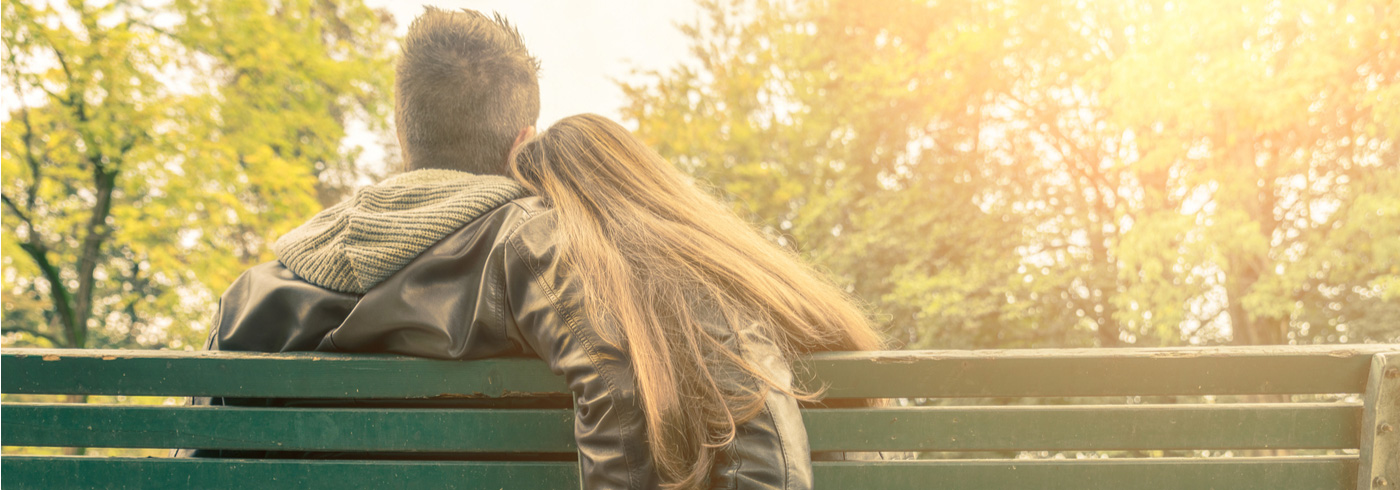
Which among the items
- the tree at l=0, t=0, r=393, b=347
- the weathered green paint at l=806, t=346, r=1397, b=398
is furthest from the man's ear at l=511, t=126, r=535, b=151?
the tree at l=0, t=0, r=393, b=347

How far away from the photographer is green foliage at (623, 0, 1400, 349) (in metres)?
7.91

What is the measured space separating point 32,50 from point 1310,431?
9702 millimetres

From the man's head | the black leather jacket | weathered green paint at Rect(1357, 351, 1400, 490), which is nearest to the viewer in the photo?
the black leather jacket

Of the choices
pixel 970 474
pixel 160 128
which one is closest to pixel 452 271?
pixel 970 474

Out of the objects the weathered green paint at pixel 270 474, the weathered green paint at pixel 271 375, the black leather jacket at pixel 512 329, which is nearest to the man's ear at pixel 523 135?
the black leather jacket at pixel 512 329

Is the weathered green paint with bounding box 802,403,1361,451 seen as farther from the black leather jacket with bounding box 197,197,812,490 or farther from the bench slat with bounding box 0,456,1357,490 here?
the black leather jacket with bounding box 197,197,812,490

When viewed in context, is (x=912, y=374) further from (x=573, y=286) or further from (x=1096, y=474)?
(x=573, y=286)

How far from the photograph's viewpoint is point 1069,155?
12.5 meters

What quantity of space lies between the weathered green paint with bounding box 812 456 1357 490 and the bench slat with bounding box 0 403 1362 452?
0.10 feet

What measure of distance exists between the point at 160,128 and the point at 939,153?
10.5 metres

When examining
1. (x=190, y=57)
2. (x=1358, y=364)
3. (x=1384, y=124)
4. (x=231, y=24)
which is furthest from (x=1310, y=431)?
(x=190, y=57)

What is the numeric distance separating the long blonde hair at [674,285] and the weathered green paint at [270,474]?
0.37 metres

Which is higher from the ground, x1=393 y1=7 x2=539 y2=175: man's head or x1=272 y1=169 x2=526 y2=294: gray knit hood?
x1=393 y1=7 x2=539 y2=175: man's head

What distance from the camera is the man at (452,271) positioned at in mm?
1186
